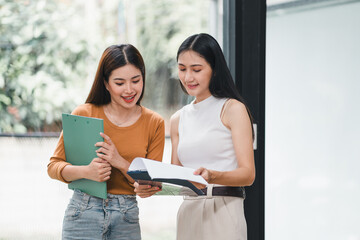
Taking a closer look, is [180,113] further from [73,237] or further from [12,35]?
[12,35]

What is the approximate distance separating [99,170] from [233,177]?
1.35 feet

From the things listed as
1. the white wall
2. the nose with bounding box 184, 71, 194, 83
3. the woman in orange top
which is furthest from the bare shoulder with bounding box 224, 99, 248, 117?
the white wall

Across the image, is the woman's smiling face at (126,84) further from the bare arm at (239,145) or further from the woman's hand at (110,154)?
the bare arm at (239,145)

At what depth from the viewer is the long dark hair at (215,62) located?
1392mm

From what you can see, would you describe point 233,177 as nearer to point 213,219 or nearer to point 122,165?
point 213,219

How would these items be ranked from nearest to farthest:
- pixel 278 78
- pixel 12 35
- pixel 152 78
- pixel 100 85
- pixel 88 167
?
pixel 88 167, pixel 100 85, pixel 12 35, pixel 152 78, pixel 278 78

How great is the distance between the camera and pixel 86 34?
5.84ft

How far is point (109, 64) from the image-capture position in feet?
4.69

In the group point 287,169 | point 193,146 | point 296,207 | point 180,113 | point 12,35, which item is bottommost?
point 296,207

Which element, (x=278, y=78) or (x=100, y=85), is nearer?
(x=100, y=85)

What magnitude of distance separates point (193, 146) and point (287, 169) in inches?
34.5

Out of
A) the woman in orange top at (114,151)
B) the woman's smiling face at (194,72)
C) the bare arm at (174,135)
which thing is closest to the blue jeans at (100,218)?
the woman in orange top at (114,151)

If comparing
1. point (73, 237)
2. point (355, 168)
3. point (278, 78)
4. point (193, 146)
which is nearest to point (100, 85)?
point (193, 146)

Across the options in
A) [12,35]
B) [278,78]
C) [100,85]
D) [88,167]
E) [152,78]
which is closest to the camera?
[88,167]
